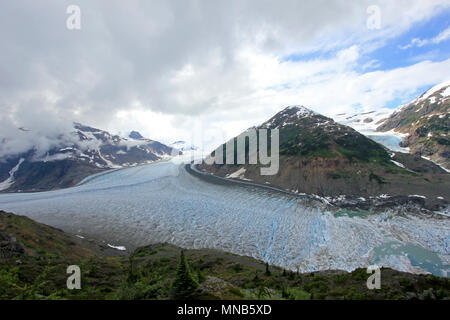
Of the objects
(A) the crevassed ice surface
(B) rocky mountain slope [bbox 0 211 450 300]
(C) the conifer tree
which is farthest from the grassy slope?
(C) the conifer tree

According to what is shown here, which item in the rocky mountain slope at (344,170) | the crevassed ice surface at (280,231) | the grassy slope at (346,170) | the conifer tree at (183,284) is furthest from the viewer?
the grassy slope at (346,170)

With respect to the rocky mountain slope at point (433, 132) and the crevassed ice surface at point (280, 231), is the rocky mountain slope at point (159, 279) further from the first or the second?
the rocky mountain slope at point (433, 132)

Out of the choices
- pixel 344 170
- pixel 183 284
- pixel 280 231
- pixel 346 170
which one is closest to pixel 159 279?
pixel 183 284

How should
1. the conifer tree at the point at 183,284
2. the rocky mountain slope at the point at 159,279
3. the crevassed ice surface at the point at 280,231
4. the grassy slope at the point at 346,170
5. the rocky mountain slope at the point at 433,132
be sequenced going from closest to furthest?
the conifer tree at the point at 183,284 → the rocky mountain slope at the point at 159,279 → the crevassed ice surface at the point at 280,231 → the grassy slope at the point at 346,170 → the rocky mountain slope at the point at 433,132

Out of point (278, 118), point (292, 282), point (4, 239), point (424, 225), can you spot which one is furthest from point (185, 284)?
point (278, 118)

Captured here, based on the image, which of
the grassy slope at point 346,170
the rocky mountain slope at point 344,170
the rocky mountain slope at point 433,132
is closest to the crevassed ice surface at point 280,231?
the rocky mountain slope at point 344,170
